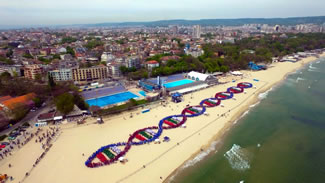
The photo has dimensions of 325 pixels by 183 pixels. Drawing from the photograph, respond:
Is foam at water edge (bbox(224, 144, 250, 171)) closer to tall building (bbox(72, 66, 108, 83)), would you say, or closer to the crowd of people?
the crowd of people

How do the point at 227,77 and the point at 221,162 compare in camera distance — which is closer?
the point at 221,162

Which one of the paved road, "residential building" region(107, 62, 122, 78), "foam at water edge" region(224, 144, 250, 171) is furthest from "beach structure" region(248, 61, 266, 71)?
the paved road

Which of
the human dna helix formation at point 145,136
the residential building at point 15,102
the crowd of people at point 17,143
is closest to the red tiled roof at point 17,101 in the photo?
the residential building at point 15,102

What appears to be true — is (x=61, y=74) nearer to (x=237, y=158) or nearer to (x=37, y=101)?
(x=37, y=101)

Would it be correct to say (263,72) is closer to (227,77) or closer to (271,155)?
(227,77)

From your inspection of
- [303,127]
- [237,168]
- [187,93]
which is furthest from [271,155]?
[187,93]

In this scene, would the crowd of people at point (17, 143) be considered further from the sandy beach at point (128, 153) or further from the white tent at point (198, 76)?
the white tent at point (198, 76)

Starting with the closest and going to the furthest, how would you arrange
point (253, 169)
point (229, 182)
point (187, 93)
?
point (229, 182) < point (253, 169) < point (187, 93)
